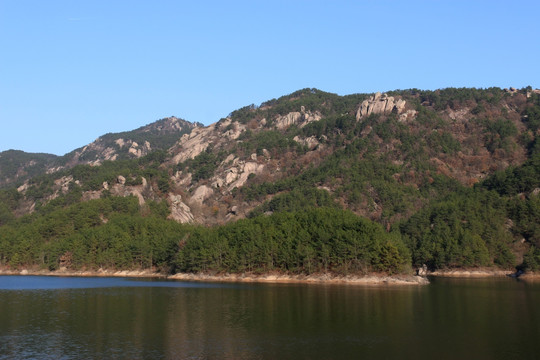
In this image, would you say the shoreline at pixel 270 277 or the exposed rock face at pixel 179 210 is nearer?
the shoreline at pixel 270 277

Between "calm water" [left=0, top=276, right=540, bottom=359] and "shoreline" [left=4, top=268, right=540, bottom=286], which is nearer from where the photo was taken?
"calm water" [left=0, top=276, right=540, bottom=359]

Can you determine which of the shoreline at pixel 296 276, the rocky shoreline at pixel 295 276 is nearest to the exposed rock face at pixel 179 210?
the rocky shoreline at pixel 295 276

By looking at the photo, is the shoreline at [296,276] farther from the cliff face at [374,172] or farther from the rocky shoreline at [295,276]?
the cliff face at [374,172]

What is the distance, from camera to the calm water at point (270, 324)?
3831cm

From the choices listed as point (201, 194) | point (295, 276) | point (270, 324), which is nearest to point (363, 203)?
point (295, 276)

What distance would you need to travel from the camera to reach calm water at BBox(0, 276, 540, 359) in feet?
126

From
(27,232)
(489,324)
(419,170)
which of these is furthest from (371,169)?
(489,324)

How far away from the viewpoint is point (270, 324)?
49.2m

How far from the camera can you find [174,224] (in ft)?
474

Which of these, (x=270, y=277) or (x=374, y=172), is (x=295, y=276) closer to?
(x=270, y=277)

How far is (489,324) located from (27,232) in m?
123

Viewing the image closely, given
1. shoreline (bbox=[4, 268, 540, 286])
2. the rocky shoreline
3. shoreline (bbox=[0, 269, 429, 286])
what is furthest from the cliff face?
shoreline (bbox=[0, 269, 429, 286])

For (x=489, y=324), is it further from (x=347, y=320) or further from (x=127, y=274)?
(x=127, y=274)

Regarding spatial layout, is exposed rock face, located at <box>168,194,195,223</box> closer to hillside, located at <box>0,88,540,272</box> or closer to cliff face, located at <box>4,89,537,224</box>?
cliff face, located at <box>4,89,537,224</box>
